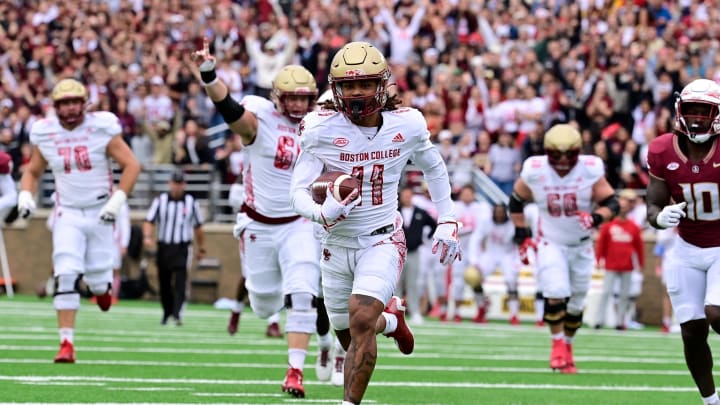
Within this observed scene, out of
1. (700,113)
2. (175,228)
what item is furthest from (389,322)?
(175,228)

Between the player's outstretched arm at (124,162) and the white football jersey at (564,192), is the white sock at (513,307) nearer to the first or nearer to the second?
the white football jersey at (564,192)

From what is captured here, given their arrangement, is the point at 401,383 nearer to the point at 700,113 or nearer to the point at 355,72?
the point at 700,113

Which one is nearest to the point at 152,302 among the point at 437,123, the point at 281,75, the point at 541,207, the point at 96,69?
the point at 96,69

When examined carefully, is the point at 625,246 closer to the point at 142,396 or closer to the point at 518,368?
the point at 518,368

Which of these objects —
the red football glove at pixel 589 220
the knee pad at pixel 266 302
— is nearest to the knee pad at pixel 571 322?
the red football glove at pixel 589 220

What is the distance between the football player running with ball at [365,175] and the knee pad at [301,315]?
1.68 meters

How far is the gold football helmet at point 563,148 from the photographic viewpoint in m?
11.8

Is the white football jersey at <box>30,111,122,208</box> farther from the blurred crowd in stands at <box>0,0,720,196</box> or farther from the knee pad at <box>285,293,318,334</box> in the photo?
the blurred crowd in stands at <box>0,0,720,196</box>

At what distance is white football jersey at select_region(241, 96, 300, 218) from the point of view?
31.9ft

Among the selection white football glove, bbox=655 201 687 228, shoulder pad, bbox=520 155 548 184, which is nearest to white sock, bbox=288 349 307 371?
white football glove, bbox=655 201 687 228

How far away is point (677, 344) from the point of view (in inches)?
620

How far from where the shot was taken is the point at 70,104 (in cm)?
1126

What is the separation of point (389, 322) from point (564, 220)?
4.64m

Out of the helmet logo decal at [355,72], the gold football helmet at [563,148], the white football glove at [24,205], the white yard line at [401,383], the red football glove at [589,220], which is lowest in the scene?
the white yard line at [401,383]
